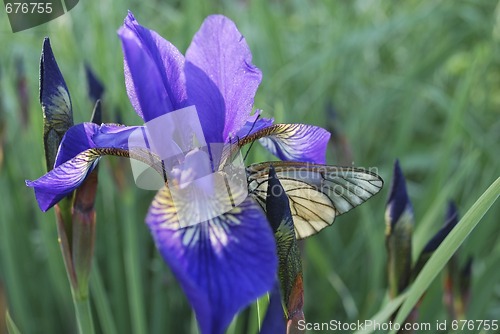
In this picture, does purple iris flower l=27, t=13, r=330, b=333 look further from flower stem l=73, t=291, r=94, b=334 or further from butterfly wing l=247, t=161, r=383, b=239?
flower stem l=73, t=291, r=94, b=334

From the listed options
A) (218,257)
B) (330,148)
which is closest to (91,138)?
(218,257)

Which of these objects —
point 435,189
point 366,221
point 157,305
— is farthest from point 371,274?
point 157,305

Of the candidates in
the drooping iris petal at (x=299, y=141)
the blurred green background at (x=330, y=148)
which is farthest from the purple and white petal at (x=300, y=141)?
the blurred green background at (x=330, y=148)

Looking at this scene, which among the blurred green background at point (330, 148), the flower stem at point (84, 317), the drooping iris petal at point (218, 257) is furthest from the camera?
the blurred green background at point (330, 148)

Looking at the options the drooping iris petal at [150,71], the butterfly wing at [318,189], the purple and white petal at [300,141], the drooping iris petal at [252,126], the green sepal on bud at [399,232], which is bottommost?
the green sepal on bud at [399,232]

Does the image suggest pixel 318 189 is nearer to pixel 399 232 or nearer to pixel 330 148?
pixel 399 232

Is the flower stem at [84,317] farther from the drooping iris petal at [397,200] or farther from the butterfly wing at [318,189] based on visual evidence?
the drooping iris petal at [397,200]

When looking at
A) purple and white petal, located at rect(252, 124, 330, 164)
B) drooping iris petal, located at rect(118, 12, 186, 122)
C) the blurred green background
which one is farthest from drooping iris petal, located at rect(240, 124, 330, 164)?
the blurred green background

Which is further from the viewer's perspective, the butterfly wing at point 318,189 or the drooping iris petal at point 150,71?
the butterfly wing at point 318,189

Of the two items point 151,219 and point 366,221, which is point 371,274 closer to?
point 366,221
